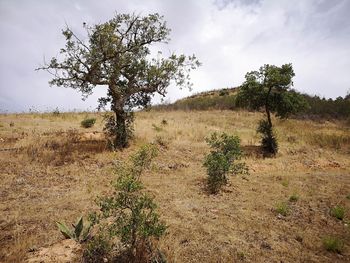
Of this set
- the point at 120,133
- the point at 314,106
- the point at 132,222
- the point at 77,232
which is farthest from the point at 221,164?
the point at 314,106

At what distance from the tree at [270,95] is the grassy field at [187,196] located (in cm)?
129

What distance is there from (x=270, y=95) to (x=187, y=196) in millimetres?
12985

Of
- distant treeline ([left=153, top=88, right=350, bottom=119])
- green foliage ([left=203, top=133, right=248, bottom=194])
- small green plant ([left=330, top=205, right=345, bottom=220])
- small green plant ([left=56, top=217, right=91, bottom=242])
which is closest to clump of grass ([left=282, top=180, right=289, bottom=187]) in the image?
green foliage ([left=203, top=133, right=248, bottom=194])

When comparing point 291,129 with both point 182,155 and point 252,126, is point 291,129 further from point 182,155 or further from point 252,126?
point 182,155

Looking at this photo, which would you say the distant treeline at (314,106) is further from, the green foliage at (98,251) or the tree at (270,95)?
the green foliage at (98,251)

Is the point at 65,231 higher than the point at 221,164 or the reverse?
the reverse

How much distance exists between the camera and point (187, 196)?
34.7 ft

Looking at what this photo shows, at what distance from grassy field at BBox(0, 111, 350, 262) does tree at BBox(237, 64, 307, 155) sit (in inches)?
50.8

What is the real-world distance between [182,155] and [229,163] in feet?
16.1

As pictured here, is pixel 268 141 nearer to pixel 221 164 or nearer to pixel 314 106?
pixel 221 164

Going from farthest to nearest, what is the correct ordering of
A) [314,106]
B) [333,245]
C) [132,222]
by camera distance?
[314,106] → [333,245] → [132,222]

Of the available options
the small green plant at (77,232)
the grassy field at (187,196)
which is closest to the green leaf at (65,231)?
the small green plant at (77,232)

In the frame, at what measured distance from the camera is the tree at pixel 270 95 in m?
20.1

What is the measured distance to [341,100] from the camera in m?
40.6
